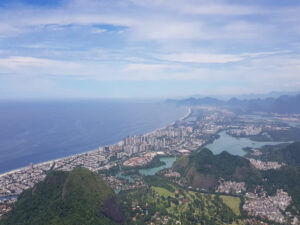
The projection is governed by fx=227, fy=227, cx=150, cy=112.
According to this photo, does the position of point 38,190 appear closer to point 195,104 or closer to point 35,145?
point 35,145

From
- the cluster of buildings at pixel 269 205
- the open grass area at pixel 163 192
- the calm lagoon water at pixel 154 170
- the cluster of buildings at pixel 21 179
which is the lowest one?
the cluster of buildings at pixel 21 179

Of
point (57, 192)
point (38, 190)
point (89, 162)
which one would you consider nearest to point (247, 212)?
point (57, 192)

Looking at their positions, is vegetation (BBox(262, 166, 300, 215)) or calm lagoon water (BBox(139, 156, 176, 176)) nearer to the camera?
vegetation (BBox(262, 166, 300, 215))

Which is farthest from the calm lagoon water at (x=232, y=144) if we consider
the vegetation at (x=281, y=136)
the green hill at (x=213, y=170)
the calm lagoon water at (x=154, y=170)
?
the green hill at (x=213, y=170)

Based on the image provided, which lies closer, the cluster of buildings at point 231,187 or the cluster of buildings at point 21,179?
the cluster of buildings at point 231,187

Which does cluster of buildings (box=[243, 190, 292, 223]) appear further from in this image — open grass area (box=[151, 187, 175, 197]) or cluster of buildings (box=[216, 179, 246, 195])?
open grass area (box=[151, 187, 175, 197])

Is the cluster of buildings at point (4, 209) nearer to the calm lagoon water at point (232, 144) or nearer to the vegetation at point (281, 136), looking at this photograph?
the calm lagoon water at point (232, 144)

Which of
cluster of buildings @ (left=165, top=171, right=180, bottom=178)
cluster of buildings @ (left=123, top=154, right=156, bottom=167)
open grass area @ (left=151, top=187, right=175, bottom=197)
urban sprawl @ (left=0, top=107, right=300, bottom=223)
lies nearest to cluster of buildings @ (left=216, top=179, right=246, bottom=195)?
urban sprawl @ (left=0, top=107, right=300, bottom=223)
